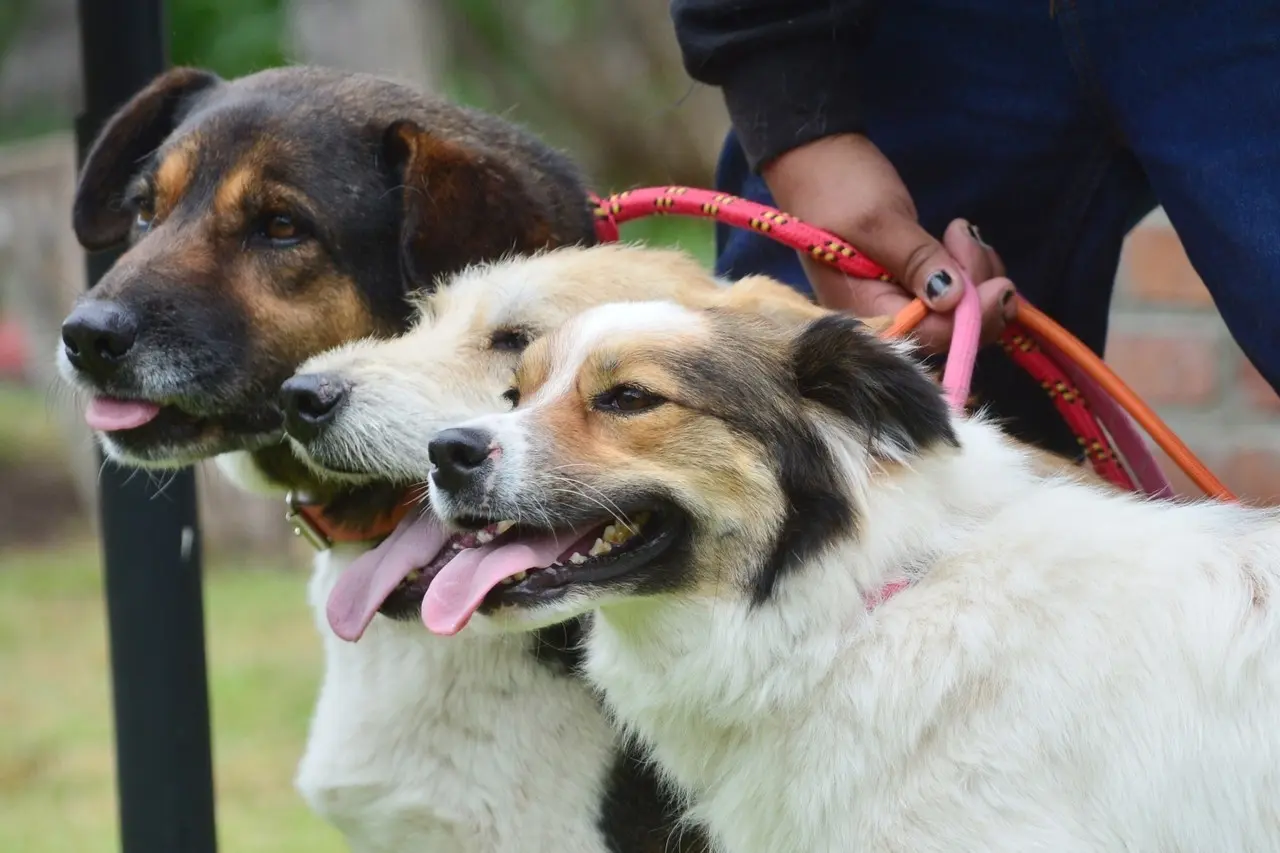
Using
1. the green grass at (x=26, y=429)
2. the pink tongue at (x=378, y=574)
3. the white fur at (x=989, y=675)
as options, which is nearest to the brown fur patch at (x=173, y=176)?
the pink tongue at (x=378, y=574)

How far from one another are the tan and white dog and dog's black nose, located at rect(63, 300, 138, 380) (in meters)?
0.79

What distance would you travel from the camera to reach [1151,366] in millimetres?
4918

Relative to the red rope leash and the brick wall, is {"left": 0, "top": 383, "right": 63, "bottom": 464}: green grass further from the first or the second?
the red rope leash

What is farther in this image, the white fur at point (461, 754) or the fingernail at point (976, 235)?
the fingernail at point (976, 235)

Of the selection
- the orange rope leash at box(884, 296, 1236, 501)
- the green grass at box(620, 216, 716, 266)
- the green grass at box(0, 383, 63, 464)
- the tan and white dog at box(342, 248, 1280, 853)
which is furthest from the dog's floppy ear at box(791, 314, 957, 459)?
the green grass at box(0, 383, 63, 464)

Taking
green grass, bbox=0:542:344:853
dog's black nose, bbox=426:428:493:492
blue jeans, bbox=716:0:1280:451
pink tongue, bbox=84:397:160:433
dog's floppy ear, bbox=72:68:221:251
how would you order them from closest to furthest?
1. dog's black nose, bbox=426:428:493:492
2. blue jeans, bbox=716:0:1280:451
3. pink tongue, bbox=84:397:160:433
4. dog's floppy ear, bbox=72:68:221:251
5. green grass, bbox=0:542:344:853

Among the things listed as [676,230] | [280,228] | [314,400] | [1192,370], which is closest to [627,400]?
[314,400]

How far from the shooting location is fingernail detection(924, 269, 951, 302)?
2.79 m

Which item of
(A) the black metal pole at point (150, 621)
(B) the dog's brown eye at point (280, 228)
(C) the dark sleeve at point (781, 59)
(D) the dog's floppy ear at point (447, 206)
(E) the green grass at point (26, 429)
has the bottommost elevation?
(E) the green grass at point (26, 429)

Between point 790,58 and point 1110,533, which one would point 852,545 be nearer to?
point 1110,533

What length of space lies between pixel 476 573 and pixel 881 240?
1.00 m

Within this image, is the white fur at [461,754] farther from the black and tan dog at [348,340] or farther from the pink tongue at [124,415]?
the pink tongue at [124,415]

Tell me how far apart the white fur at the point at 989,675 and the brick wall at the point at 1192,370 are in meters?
2.41

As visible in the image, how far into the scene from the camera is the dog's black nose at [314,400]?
2.68 meters
